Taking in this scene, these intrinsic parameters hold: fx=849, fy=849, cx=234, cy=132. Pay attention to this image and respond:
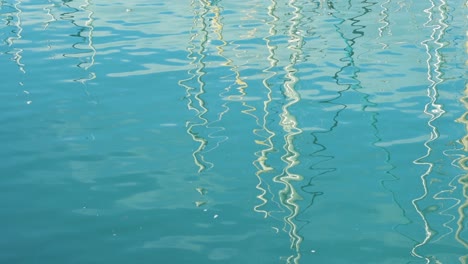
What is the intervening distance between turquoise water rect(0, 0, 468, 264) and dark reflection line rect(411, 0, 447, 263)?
30 millimetres

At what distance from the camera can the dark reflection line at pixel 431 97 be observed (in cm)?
773

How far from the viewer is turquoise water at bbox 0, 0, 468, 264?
7.34 meters

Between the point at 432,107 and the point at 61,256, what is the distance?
5910mm

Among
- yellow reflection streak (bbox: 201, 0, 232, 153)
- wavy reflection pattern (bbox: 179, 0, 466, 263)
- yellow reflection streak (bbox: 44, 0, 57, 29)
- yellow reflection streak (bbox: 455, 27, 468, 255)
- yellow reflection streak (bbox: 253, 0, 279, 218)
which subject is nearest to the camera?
yellow reflection streak (bbox: 455, 27, 468, 255)

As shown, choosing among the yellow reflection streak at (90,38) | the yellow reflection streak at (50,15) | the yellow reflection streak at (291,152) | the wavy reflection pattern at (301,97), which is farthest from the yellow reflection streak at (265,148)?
the yellow reflection streak at (50,15)

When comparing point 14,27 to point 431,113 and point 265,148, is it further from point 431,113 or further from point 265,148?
point 431,113

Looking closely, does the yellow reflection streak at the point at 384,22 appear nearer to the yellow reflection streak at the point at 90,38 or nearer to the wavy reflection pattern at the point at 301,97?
the wavy reflection pattern at the point at 301,97

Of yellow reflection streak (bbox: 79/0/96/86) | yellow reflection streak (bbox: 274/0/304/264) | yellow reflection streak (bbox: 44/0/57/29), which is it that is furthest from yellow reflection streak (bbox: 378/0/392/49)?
yellow reflection streak (bbox: 44/0/57/29)

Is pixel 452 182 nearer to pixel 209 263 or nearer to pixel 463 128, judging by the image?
pixel 463 128

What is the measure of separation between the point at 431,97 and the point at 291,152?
3.04 m

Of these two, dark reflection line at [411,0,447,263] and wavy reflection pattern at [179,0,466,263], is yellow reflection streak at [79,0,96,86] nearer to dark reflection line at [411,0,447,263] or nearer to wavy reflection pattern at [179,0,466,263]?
wavy reflection pattern at [179,0,466,263]

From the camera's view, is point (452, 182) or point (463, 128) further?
point (463, 128)

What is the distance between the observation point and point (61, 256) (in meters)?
7.00

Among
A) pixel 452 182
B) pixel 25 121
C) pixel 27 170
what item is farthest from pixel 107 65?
pixel 452 182
